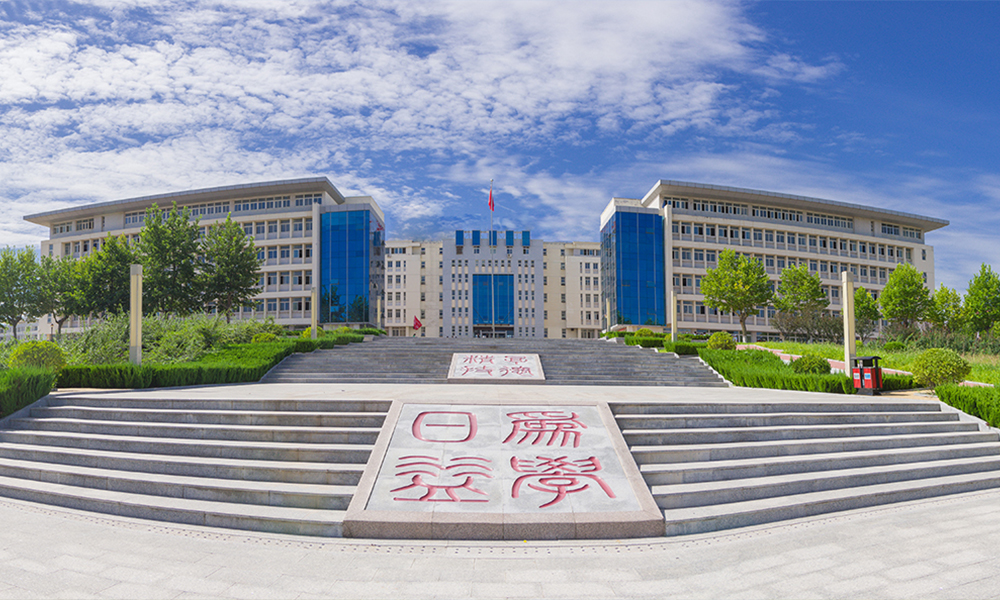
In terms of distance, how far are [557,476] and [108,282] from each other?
3447 centimetres

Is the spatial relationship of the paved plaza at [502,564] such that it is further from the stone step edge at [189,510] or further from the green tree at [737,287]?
the green tree at [737,287]

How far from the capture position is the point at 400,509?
20.6 ft

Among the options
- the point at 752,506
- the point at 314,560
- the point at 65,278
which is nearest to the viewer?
the point at 314,560

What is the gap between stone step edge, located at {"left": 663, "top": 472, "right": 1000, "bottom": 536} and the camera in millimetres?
6430

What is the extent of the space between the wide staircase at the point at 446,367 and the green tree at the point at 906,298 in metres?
27.4

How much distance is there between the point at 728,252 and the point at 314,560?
39.2 meters

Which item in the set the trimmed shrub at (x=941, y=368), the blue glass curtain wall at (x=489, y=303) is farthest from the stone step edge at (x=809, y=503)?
the blue glass curtain wall at (x=489, y=303)

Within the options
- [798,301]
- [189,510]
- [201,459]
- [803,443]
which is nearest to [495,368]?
[803,443]

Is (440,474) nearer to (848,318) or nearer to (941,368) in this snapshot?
(848,318)

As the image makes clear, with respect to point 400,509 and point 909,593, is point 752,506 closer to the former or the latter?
point 909,593

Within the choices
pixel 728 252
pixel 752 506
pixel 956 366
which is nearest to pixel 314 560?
pixel 752 506

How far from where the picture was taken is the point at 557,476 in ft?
22.7

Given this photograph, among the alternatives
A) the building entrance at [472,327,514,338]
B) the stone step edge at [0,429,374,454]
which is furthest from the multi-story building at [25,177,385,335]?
the stone step edge at [0,429,374,454]

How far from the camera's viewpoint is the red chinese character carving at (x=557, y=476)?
21.8ft
